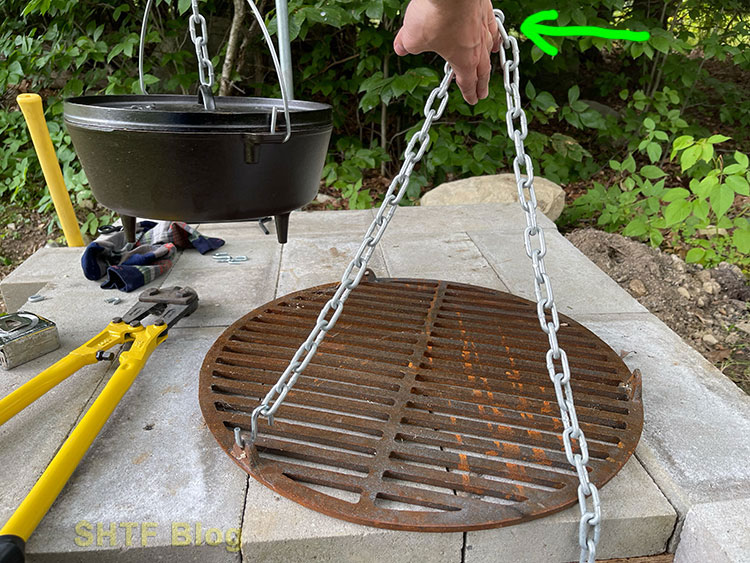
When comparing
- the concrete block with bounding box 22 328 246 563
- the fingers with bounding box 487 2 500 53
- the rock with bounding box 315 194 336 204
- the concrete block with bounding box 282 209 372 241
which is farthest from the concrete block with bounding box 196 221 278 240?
the fingers with bounding box 487 2 500 53

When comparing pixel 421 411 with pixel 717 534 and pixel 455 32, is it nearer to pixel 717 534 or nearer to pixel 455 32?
pixel 717 534

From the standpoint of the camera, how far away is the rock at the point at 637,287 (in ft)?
8.70

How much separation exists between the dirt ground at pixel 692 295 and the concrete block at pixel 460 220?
416mm

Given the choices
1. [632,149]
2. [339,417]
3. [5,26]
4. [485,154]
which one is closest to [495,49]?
[339,417]

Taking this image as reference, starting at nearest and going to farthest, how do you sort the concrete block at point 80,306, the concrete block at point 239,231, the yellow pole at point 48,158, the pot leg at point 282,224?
the pot leg at point 282,224 → the concrete block at point 80,306 → the yellow pole at point 48,158 → the concrete block at point 239,231

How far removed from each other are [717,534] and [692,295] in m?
1.75

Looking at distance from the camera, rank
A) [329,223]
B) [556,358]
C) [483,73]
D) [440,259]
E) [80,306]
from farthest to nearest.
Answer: [329,223]
[440,259]
[80,306]
[483,73]
[556,358]

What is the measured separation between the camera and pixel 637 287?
2.68 m

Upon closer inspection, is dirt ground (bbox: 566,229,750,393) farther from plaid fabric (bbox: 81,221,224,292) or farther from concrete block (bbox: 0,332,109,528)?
concrete block (bbox: 0,332,109,528)

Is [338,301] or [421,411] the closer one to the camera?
[338,301]

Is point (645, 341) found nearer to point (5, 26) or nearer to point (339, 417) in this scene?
point (339, 417)

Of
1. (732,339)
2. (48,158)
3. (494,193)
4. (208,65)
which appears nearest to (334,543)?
(208,65)

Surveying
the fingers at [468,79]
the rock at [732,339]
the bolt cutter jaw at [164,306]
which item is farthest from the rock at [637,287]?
the bolt cutter jaw at [164,306]

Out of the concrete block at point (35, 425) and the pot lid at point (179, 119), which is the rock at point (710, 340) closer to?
the pot lid at point (179, 119)
